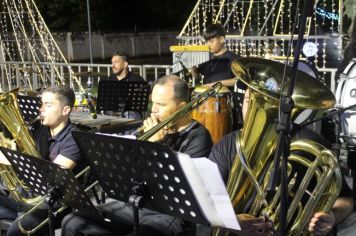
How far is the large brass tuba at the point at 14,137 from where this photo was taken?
3.53 metres

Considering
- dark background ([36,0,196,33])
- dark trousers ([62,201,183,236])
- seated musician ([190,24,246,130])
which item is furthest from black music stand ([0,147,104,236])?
dark background ([36,0,196,33])

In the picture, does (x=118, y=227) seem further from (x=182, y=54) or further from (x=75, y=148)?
(x=182, y=54)

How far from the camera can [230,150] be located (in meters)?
2.87

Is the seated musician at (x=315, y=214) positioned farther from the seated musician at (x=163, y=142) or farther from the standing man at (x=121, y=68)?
the standing man at (x=121, y=68)

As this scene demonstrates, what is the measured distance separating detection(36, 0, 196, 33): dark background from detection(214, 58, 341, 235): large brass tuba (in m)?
23.5

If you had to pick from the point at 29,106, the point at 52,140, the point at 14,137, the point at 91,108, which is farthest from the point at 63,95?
the point at 91,108

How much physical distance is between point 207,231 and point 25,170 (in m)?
1.82

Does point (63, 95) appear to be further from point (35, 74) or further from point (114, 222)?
point (35, 74)

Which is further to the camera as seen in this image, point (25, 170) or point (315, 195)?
point (25, 170)

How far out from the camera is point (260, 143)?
253 centimetres

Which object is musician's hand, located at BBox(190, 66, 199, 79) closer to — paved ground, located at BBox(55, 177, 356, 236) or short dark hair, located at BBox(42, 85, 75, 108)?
paved ground, located at BBox(55, 177, 356, 236)

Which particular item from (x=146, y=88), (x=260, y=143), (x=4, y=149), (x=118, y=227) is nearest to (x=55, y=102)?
(x=4, y=149)

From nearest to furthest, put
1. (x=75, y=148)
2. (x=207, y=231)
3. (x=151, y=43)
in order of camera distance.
→ (x=75, y=148)
(x=207, y=231)
(x=151, y=43)

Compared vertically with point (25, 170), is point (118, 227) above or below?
below
